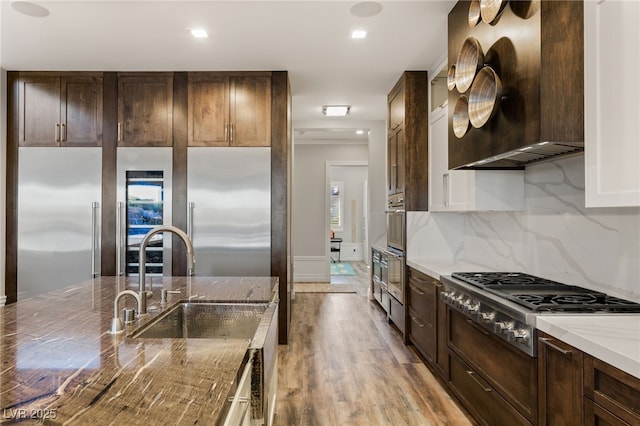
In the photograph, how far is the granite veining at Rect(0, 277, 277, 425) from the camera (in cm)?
81

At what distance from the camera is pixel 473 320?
2.29 meters

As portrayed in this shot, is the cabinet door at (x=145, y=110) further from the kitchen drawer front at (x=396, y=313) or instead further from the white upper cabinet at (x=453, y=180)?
the kitchen drawer front at (x=396, y=313)

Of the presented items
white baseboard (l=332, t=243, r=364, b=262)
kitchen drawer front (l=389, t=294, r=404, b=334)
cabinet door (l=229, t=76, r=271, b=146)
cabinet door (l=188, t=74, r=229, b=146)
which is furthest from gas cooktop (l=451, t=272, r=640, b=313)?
white baseboard (l=332, t=243, r=364, b=262)

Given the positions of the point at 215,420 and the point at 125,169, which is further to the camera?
the point at 125,169

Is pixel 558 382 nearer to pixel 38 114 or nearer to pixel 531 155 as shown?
pixel 531 155

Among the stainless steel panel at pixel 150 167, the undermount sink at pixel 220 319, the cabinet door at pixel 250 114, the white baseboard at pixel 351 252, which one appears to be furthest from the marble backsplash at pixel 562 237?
the white baseboard at pixel 351 252

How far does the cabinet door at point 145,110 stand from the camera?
157 inches

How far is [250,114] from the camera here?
13.1 ft

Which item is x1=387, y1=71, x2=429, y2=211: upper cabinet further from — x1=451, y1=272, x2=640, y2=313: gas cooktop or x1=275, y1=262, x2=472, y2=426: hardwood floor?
x1=275, y1=262, x2=472, y2=426: hardwood floor

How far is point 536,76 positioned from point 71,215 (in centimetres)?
417

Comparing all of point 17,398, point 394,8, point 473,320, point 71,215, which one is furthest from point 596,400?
point 71,215

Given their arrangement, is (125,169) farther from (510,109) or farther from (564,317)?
(564,317)

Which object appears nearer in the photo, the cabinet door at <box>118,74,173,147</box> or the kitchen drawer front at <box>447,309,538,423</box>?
the kitchen drawer front at <box>447,309,538,423</box>

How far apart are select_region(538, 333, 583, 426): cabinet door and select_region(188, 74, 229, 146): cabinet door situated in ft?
10.8
